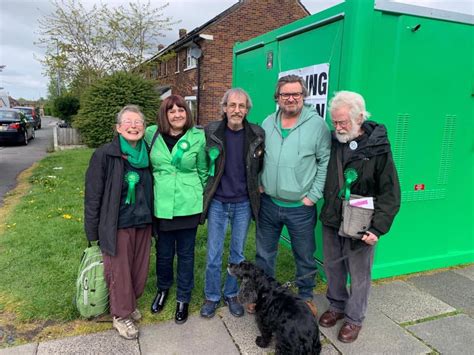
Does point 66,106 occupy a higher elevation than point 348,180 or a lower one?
higher

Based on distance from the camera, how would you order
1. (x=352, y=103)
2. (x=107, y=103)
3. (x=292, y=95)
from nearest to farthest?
(x=352, y=103) < (x=292, y=95) < (x=107, y=103)

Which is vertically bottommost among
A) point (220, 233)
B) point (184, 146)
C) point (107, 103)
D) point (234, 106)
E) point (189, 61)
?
point (220, 233)

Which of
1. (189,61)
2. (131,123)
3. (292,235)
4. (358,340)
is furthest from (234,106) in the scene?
(189,61)

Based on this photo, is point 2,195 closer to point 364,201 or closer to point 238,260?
point 238,260

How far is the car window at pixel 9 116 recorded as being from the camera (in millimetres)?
15602

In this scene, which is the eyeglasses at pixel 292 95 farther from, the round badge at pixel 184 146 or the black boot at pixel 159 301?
the black boot at pixel 159 301

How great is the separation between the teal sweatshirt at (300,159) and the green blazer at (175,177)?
613mm

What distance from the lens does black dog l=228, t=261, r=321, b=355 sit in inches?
93.7

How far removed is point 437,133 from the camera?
3773 mm

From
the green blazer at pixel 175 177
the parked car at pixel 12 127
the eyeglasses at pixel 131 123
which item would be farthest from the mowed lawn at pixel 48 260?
the parked car at pixel 12 127

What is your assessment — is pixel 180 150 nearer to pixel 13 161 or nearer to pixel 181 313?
pixel 181 313

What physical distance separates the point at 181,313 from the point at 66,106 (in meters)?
19.3

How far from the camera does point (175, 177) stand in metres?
2.81

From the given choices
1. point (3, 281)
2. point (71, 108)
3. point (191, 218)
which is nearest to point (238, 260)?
point (191, 218)
